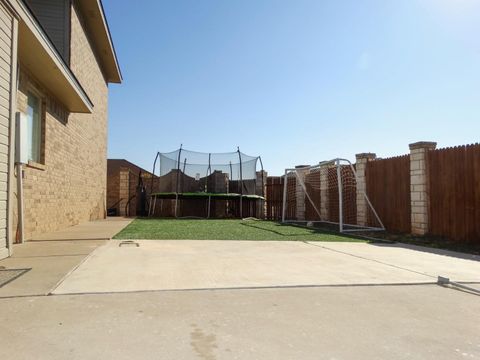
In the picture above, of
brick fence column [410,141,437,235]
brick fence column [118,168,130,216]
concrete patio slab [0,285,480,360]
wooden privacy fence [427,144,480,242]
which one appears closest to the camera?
concrete patio slab [0,285,480,360]

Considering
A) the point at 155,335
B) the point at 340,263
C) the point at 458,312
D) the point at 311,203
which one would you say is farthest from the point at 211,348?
the point at 311,203

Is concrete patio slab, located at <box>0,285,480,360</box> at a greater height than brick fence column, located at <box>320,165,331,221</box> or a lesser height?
lesser

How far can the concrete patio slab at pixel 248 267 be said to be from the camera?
4844mm

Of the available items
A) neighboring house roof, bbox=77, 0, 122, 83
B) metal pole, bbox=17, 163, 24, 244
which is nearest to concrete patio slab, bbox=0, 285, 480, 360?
metal pole, bbox=17, 163, 24, 244

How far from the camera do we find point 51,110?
33.4ft

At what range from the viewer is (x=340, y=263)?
21.3 ft

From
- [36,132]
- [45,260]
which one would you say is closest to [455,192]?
[45,260]

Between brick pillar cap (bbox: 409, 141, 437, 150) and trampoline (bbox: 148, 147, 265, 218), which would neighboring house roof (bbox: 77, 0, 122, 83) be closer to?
trampoline (bbox: 148, 147, 265, 218)

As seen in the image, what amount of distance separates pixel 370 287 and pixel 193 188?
15.3 meters

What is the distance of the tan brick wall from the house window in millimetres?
143

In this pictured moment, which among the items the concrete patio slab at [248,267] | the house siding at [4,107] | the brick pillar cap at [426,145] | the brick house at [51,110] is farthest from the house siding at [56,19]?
the brick pillar cap at [426,145]

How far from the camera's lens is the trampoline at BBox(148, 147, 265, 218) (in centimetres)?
1959

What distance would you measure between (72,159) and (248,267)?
27.6ft

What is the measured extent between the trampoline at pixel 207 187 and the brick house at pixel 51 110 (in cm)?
320
